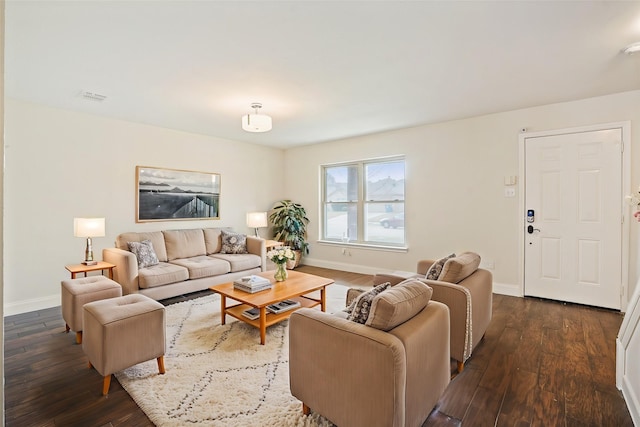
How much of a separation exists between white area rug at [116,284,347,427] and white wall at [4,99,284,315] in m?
2.04

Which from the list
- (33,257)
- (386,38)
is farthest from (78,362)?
(386,38)

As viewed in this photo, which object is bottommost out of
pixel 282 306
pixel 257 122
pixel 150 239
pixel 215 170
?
pixel 282 306

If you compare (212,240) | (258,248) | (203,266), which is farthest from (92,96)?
(258,248)

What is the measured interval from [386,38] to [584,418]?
2787 millimetres

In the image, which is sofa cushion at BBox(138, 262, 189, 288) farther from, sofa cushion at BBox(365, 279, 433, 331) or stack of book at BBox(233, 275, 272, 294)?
sofa cushion at BBox(365, 279, 433, 331)

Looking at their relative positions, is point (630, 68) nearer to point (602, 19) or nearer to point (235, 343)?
point (602, 19)

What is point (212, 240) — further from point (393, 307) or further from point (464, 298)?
point (393, 307)

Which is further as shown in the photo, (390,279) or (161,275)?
(161,275)

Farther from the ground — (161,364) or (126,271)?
(126,271)

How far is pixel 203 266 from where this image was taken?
4133mm

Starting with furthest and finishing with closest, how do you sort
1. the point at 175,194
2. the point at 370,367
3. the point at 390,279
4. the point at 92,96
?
1. the point at 175,194
2. the point at 92,96
3. the point at 390,279
4. the point at 370,367

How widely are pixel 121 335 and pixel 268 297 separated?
3.93 ft

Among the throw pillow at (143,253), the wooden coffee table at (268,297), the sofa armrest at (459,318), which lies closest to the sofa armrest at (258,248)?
the wooden coffee table at (268,297)

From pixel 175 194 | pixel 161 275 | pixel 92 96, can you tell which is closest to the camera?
pixel 92 96
